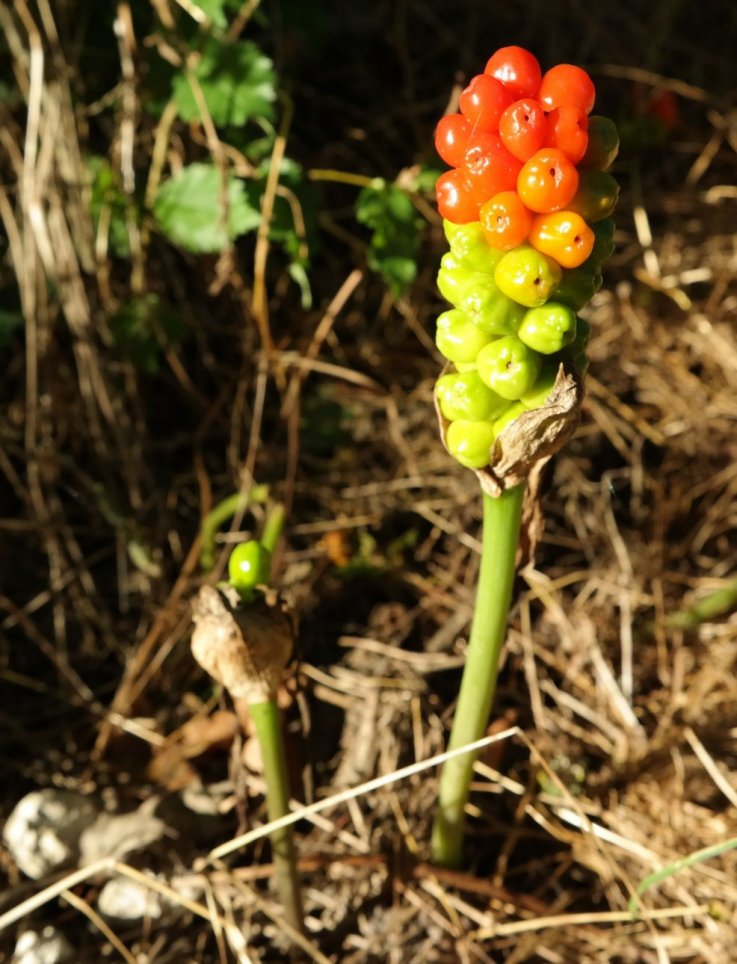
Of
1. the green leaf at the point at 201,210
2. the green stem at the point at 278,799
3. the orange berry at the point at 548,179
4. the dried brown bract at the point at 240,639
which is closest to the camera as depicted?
the orange berry at the point at 548,179

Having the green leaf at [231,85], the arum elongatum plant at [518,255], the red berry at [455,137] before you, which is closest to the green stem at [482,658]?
the arum elongatum plant at [518,255]

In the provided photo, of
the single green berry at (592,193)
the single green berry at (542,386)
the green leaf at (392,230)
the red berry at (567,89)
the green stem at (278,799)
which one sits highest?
the red berry at (567,89)

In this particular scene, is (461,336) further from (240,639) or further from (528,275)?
(240,639)

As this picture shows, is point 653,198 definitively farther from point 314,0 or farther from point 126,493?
point 126,493

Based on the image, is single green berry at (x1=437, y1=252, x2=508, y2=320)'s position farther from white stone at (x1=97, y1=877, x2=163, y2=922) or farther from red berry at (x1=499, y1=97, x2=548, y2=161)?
white stone at (x1=97, y1=877, x2=163, y2=922)

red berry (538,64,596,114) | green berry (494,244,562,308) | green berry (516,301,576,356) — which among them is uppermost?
red berry (538,64,596,114)

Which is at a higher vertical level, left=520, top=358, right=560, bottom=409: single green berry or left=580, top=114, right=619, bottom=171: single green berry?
left=580, top=114, right=619, bottom=171: single green berry

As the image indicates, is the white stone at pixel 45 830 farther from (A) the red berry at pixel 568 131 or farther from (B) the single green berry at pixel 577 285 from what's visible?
(A) the red berry at pixel 568 131

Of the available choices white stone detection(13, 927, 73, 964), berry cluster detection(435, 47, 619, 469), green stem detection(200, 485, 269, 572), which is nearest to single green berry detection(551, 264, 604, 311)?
berry cluster detection(435, 47, 619, 469)

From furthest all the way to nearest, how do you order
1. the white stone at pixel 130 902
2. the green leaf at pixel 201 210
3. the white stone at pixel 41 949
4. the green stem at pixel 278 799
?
the green leaf at pixel 201 210
the white stone at pixel 130 902
the white stone at pixel 41 949
the green stem at pixel 278 799
